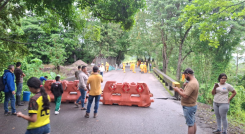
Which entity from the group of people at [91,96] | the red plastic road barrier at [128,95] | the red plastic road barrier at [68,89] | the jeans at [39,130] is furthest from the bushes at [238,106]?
the jeans at [39,130]

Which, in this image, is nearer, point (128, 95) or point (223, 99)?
point (223, 99)

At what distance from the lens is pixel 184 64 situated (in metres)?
40.7

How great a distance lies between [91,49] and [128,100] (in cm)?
2991

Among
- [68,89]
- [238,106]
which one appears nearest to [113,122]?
[68,89]

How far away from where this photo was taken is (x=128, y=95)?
7.82 m

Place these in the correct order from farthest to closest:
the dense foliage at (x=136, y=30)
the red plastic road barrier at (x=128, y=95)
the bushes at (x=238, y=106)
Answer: the bushes at (x=238, y=106) → the red plastic road barrier at (x=128, y=95) → the dense foliage at (x=136, y=30)

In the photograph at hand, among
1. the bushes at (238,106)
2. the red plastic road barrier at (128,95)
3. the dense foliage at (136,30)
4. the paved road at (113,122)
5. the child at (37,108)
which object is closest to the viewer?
the child at (37,108)

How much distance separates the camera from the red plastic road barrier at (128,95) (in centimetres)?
768

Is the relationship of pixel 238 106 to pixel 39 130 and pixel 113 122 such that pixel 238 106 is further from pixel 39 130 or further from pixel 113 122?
pixel 39 130

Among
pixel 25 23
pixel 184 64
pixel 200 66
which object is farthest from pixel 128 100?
pixel 184 64

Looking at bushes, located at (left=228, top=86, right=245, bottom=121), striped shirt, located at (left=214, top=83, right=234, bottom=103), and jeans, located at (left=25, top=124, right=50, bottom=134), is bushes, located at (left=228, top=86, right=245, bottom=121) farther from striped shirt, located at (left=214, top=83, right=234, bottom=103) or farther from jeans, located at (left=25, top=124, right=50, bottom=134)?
jeans, located at (left=25, top=124, right=50, bottom=134)

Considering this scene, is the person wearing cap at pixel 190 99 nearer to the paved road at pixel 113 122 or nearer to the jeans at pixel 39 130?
the paved road at pixel 113 122

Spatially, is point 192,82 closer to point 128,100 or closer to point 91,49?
point 128,100

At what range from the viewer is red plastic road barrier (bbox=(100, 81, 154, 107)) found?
302 inches
